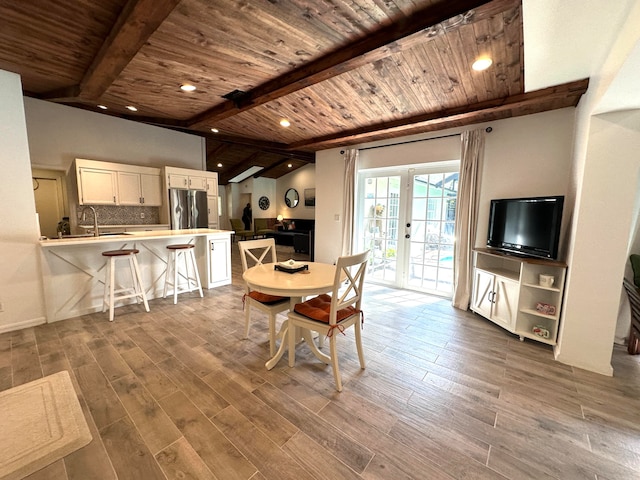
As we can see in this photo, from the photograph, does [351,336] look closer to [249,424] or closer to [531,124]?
[249,424]

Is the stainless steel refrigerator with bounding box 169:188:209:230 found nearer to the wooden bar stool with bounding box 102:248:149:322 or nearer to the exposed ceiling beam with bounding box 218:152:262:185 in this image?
the wooden bar stool with bounding box 102:248:149:322

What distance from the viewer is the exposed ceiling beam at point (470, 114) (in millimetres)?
2528

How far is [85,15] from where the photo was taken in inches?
76.8

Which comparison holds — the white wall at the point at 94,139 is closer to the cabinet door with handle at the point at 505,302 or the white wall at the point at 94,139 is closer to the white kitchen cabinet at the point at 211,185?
the white kitchen cabinet at the point at 211,185

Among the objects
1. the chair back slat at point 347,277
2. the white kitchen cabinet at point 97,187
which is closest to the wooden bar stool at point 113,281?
the white kitchen cabinet at point 97,187

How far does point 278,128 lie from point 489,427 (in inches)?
170

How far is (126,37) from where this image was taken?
2.01 meters

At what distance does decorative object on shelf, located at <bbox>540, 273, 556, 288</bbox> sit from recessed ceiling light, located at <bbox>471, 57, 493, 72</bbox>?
2.07 meters

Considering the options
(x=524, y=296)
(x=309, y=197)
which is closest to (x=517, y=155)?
(x=524, y=296)

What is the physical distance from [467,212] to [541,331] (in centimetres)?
162

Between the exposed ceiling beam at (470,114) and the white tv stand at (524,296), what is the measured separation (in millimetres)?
1626

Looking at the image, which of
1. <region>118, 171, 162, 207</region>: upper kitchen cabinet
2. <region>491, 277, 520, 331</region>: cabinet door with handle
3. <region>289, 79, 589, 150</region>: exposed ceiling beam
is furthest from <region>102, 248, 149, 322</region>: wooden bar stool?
<region>491, 277, 520, 331</region>: cabinet door with handle

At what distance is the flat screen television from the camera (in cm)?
255

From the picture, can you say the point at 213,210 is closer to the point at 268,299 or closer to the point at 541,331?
the point at 268,299
